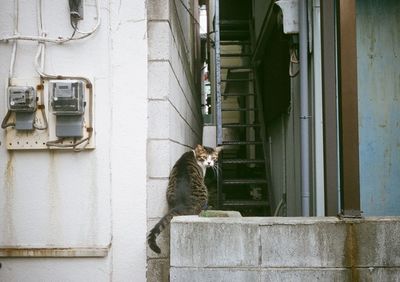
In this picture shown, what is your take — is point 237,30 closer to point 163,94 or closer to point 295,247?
point 163,94

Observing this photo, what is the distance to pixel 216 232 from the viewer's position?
263cm

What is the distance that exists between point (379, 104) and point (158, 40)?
2.46 meters

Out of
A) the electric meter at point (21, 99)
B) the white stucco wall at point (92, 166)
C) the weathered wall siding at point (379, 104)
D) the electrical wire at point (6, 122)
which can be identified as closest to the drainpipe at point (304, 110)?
the weathered wall siding at point (379, 104)

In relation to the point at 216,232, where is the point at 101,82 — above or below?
above

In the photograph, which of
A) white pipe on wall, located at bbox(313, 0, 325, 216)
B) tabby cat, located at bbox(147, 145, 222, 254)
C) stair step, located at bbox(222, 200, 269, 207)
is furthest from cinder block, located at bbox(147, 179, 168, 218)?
stair step, located at bbox(222, 200, 269, 207)

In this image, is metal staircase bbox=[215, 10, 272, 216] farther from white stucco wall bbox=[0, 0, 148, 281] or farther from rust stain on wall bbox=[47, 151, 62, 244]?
rust stain on wall bbox=[47, 151, 62, 244]

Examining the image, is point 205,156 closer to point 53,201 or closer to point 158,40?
point 158,40

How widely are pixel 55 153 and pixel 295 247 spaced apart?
81.9 inches

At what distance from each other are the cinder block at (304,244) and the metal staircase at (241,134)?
2.99 m

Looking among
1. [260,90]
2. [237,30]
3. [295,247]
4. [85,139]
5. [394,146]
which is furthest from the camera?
[237,30]

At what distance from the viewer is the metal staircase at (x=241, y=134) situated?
20.7 feet

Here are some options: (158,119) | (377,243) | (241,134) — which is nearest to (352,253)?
(377,243)

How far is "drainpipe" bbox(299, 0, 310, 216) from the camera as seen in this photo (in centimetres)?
386

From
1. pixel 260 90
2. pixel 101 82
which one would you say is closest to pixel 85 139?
pixel 101 82
